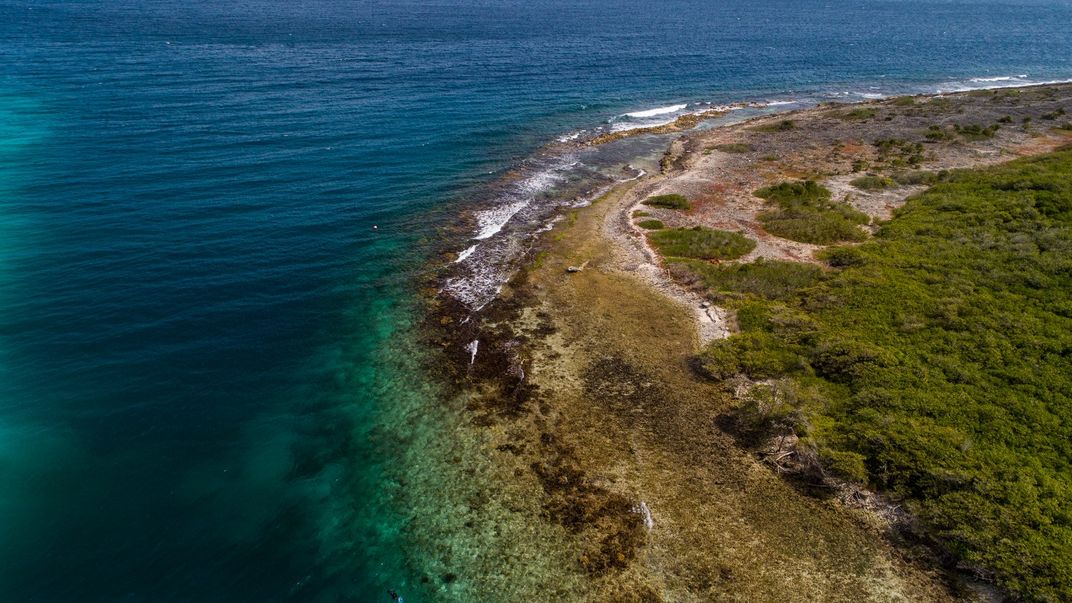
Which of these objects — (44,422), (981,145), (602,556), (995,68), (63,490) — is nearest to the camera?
(602,556)

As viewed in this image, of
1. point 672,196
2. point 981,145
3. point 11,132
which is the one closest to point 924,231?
point 672,196

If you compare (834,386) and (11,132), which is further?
(11,132)

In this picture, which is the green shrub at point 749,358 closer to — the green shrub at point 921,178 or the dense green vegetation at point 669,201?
the dense green vegetation at point 669,201

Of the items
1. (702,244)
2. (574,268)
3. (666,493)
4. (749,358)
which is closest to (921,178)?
(702,244)

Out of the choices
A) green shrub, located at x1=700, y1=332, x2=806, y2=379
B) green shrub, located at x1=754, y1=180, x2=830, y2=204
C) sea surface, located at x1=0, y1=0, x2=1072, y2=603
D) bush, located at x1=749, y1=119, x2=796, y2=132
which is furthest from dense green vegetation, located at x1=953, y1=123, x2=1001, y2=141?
green shrub, located at x1=700, y1=332, x2=806, y2=379

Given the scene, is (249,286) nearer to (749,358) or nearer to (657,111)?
(749,358)

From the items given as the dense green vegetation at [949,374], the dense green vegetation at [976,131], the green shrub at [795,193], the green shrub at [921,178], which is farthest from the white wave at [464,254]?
the dense green vegetation at [976,131]

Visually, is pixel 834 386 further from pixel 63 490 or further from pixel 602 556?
pixel 63 490
